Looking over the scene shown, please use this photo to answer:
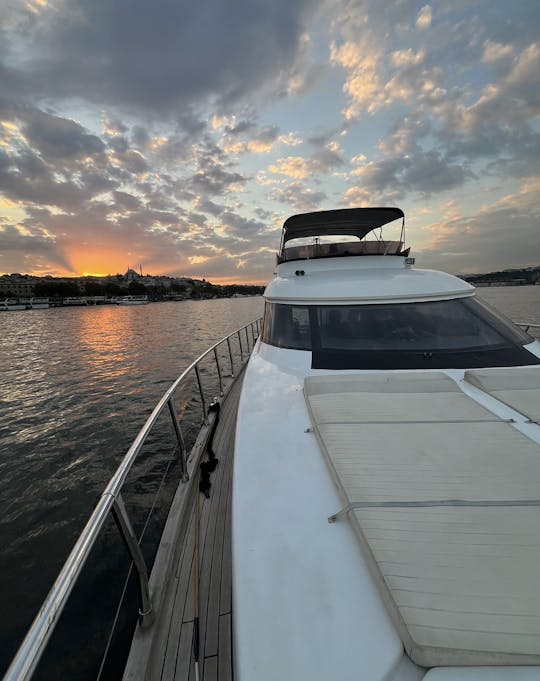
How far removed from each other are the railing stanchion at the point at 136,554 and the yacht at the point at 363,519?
1cm

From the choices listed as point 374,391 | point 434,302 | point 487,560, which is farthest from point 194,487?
point 434,302

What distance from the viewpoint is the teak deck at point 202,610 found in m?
1.65

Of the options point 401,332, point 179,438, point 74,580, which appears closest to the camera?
point 74,580

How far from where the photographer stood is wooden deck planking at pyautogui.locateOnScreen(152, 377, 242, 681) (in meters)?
1.65

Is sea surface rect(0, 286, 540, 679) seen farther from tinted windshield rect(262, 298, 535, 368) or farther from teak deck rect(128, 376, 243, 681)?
tinted windshield rect(262, 298, 535, 368)

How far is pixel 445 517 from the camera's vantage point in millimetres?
1358

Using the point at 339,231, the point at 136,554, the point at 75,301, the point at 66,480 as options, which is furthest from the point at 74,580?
the point at 75,301

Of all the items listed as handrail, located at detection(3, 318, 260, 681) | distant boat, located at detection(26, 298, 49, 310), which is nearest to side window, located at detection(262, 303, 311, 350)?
handrail, located at detection(3, 318, 260, 681)

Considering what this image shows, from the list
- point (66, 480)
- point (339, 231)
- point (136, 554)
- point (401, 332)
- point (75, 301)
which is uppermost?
point (339, 231)

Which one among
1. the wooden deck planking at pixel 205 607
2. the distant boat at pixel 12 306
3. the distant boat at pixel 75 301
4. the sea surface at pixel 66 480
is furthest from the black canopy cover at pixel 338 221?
the distant boat at pixel 75 301

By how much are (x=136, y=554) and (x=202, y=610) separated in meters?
0.55

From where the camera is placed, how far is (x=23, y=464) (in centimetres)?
546

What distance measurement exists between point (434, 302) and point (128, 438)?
5879 mm

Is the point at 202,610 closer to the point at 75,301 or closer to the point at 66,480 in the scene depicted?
the point at 66,480
